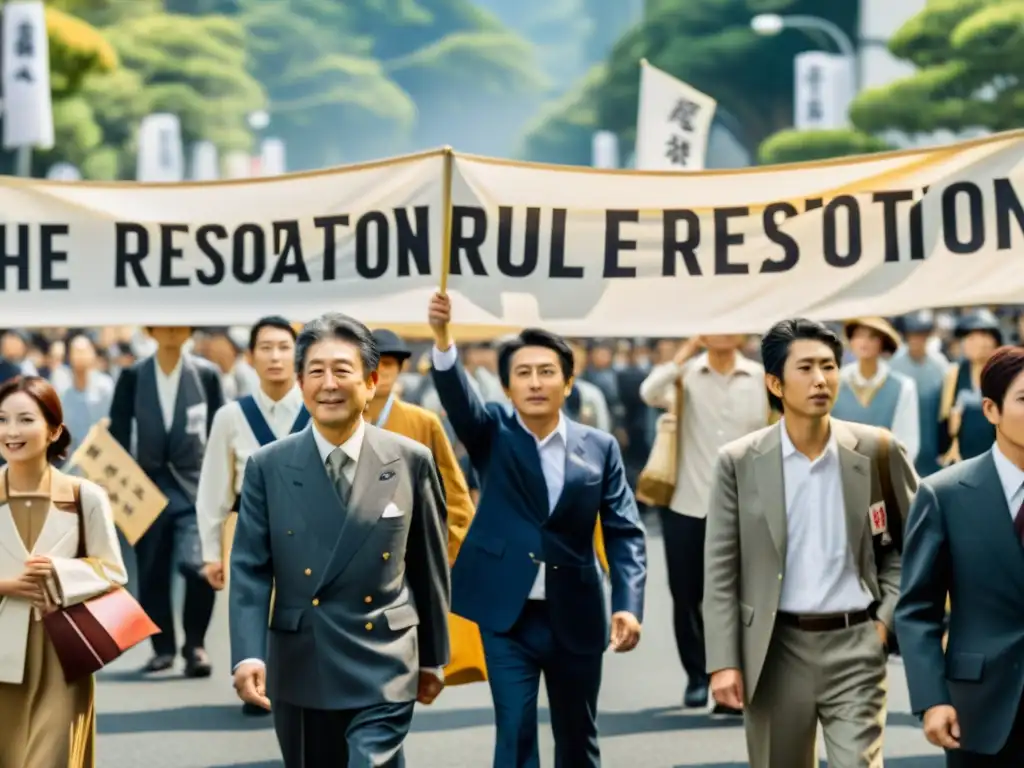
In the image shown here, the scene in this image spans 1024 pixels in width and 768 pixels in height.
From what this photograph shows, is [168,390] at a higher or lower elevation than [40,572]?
higher

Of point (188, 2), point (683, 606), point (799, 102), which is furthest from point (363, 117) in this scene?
point (683, 606)

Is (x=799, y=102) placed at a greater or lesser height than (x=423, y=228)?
greater

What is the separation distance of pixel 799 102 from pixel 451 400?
45.0 m

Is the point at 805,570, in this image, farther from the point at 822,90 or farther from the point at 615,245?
the point at 822,90

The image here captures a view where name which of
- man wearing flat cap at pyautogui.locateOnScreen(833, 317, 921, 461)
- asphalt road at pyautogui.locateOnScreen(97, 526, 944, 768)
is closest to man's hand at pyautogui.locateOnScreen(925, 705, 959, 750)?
asphalt road at pyautogui.locateOnScreen(97, 526, 944, 768)

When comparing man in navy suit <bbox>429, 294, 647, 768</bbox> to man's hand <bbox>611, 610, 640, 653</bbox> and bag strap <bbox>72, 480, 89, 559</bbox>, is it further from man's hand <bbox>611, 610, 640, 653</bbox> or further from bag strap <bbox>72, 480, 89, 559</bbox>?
bag strap <bbox>72, 480, 89, 559</bbox>

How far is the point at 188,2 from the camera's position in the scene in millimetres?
95562

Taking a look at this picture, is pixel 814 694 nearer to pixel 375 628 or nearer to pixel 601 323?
pixel 375 628

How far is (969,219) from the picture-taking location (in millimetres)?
7160

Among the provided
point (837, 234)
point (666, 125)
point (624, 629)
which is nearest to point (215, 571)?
point (624, 629)

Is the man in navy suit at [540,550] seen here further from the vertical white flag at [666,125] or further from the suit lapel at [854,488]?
the vertical white flag at [666,125]

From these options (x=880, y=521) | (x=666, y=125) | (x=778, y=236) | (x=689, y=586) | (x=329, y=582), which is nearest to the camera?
(x=329, y=582)

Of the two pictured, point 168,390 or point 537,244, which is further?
point 168,390

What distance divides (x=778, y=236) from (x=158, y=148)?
51.9 m
